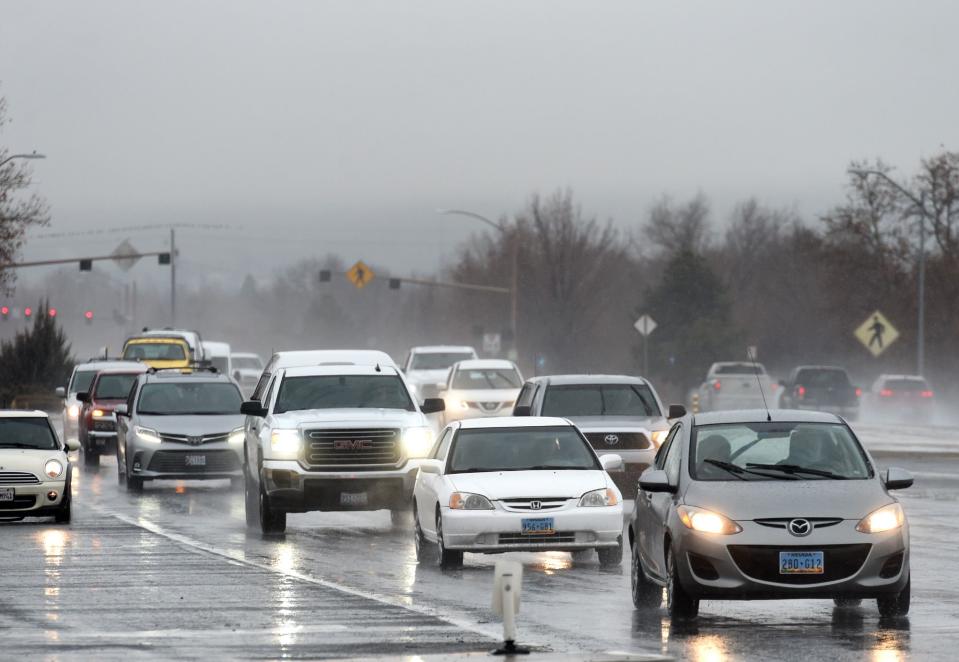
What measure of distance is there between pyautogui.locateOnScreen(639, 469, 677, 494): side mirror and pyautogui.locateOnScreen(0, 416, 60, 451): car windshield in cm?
1214

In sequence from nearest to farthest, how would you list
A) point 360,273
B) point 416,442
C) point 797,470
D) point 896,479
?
point 896,479, point 797,470, point 416,442, point 360,273

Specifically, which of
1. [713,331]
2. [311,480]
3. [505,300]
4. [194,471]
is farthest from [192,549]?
[505,300]

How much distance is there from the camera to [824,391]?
5500 centimetres

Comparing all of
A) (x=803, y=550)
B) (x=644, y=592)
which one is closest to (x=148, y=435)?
(x=644, y=592)

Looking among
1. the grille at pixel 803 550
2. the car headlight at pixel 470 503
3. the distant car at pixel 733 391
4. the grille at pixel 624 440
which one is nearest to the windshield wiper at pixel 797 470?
the grille at pixel 803 550

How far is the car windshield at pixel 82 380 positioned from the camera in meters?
40.2

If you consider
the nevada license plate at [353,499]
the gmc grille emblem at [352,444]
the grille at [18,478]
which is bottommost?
the nevada license plate at [353,499]

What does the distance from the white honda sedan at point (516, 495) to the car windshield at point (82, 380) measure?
75.9 feet

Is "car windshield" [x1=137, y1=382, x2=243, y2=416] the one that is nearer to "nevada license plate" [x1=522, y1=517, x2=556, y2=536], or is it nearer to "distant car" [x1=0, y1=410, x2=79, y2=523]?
"distant car" [x1=0, y1=410, x2=79, y2=523]

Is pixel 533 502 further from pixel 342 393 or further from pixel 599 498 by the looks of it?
pixel 342 393

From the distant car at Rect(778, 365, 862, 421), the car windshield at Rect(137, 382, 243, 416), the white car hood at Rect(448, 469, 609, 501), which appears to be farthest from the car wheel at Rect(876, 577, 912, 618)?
the distant car at Rect(778, 365, 862, 421)

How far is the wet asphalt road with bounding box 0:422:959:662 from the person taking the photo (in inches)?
459

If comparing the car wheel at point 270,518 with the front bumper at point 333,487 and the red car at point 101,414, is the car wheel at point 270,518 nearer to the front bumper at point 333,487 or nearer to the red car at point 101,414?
the front bumper at point 333,487

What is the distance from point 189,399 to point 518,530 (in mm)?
14611
